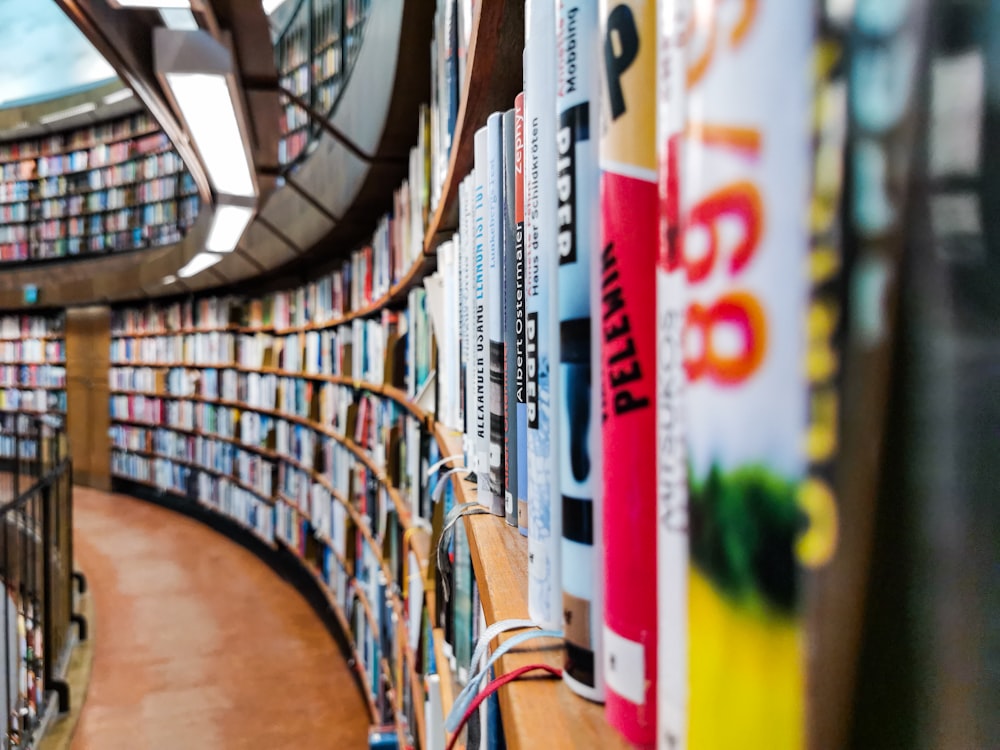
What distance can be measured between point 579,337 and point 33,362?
9.84 meters

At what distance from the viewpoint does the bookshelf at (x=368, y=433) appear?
65cm

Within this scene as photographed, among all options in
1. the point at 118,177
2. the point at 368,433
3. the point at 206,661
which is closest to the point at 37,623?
the point at 206,661

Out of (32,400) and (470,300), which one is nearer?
(470,300)

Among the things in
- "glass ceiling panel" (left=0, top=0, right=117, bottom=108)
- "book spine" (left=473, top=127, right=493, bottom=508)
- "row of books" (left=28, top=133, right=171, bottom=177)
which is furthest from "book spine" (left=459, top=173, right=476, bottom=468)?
"glass ceiling panel" (left=0, top=0, right=117, bottom=108)

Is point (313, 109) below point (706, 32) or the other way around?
the other way around

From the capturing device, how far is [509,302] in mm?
576

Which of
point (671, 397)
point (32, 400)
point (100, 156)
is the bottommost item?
point (32, 400)

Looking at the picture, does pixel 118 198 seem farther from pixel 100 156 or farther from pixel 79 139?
pixel 79 139

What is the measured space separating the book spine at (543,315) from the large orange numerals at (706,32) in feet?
0.54

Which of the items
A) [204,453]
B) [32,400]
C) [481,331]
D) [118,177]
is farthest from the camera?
[32,400]

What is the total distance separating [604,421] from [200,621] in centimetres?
424

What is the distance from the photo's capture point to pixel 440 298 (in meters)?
1.27

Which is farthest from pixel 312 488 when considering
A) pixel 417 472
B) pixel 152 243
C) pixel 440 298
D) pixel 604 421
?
pixel 152 243

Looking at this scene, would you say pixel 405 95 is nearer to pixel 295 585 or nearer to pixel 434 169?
pixel 434 169
